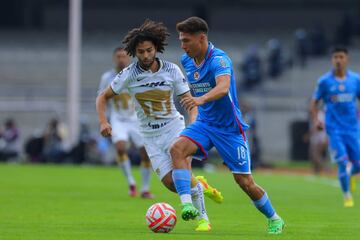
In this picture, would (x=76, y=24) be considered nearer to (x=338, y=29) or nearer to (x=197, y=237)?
(x=338, y=29)

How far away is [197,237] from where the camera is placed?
1129 centimetres

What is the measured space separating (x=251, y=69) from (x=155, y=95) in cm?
2889

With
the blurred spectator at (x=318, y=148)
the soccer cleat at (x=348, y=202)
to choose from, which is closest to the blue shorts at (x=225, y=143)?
the soccer cleat at (x=348, y=202)

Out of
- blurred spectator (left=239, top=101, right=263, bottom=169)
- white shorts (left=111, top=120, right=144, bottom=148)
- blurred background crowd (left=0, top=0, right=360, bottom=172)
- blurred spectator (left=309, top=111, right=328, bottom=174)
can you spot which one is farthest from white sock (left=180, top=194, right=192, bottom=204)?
blurred spectator (left=239, top=101, right=263, bottom=169)

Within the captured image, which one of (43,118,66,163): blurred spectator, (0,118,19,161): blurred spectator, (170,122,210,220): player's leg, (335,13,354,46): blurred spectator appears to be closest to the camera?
(170,122,210,220): player's leg

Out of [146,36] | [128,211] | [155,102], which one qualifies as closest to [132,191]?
[128,211]

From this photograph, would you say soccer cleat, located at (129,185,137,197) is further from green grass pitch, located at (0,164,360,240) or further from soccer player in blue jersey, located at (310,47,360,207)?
soccer player in blue jersey, located at (310,47,360,207)

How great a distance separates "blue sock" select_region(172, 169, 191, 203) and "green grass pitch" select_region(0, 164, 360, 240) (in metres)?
0.41

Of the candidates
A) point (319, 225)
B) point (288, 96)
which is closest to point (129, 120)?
point (319, 225)

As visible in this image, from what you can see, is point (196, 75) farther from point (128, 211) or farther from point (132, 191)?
point (132, 191)

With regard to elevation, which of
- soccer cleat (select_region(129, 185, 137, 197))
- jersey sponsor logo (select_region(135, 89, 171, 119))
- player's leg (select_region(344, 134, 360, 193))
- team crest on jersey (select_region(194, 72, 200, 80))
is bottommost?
soccer cleat (select_region(129, 185, 137, 197))

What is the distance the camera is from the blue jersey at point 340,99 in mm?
18406

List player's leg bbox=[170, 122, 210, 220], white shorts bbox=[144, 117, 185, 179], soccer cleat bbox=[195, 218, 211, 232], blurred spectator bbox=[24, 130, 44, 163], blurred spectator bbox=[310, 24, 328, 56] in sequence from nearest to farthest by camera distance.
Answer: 1. player's leg bbox=[170, 122, 210, 220]
2. soccer cleat bbox=[195, 218, 211, 232]
3. white shorts bbox=[144, 117, 185, 179]
4. blurred spectator bbox=[24, 130, 44, 163]
5. blurred spectator bbox=[310, 24, 328, 56]

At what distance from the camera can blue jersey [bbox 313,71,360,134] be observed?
18406 millimetres
